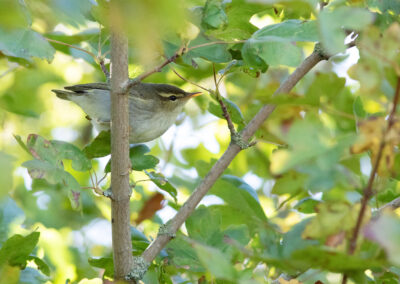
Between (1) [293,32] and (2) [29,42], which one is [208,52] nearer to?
(1) [293,32]

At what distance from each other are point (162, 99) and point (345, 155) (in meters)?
2.57

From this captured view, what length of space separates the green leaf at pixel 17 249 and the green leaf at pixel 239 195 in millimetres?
666

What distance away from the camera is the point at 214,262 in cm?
94

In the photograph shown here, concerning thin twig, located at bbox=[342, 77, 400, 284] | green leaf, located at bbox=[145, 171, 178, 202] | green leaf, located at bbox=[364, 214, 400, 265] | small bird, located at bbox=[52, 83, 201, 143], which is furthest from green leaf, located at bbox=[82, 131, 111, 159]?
green leaf, located at bbox=[364, 214, 400, 265]

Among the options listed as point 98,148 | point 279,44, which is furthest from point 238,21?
point 98,148

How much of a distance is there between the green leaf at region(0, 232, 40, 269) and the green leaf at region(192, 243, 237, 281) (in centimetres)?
84

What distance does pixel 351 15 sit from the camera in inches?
33.2

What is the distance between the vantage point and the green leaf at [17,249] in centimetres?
161

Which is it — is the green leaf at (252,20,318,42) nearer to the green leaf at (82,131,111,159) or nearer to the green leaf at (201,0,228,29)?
the green leaf at (201,0,228,29)

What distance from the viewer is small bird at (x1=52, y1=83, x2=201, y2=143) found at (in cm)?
308

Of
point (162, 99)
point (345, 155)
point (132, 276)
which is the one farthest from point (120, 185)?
point (162, 99)

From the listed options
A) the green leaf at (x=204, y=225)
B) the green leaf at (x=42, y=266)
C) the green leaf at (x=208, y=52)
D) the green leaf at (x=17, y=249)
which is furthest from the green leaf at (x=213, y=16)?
the green leaf at (x=42, y=266)

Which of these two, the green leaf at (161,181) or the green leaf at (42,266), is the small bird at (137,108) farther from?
the green leaf at (42,266)

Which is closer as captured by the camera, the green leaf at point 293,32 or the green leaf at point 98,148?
the green leaf at point 293,32
